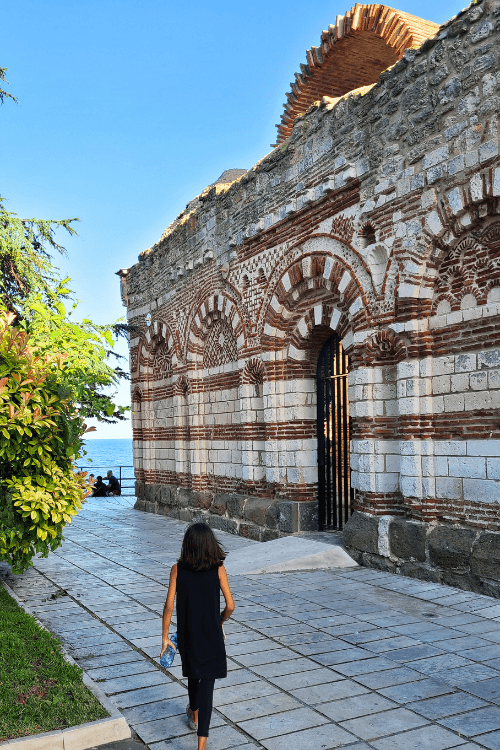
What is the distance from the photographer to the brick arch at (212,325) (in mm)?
12164

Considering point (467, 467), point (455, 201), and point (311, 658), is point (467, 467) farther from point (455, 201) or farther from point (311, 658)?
point (311, 658)

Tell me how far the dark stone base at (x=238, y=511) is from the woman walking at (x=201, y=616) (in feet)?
21.8

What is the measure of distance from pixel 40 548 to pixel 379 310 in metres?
4.83

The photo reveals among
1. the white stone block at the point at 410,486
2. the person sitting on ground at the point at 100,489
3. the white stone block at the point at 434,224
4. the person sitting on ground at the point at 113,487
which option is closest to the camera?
the white stone block at the point at 434,224

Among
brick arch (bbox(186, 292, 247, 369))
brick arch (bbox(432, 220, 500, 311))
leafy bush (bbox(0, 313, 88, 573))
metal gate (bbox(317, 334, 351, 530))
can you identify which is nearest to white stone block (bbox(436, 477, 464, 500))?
brick arch (bbox(432, 220, 500, 311))

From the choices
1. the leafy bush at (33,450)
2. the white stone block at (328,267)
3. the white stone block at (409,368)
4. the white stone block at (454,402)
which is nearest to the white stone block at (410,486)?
the white stone block at (454,402)

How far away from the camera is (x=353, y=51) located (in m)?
12.5

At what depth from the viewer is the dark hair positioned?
3787mm

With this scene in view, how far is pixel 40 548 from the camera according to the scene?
7375 mm

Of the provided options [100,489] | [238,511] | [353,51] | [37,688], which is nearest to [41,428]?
[37,688]

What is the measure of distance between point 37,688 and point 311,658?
203 cm

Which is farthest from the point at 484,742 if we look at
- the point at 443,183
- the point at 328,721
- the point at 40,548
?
the point at 443,183

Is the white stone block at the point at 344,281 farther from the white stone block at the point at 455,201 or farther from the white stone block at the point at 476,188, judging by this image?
the white stone block at the point at 476,188

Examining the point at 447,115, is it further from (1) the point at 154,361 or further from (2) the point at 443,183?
(1) the point at 154,361
